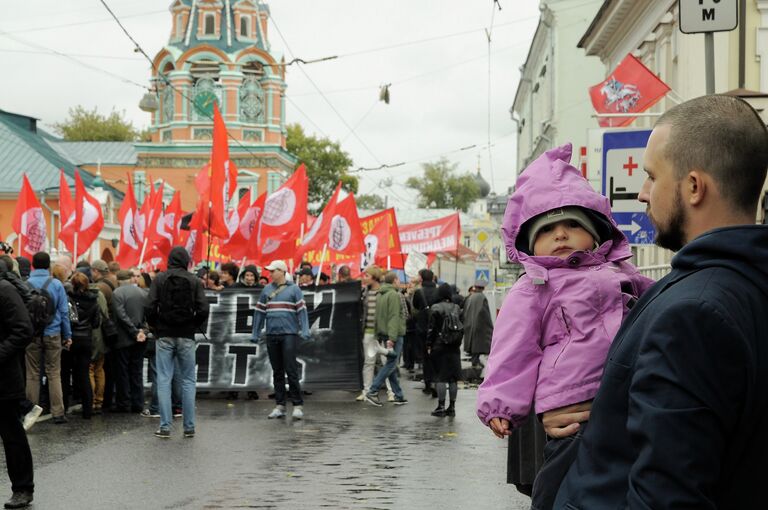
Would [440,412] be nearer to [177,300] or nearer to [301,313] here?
[301,313]

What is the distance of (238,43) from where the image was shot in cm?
7844

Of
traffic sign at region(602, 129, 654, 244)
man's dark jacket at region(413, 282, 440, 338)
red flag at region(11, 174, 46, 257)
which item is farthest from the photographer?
red flag at region(11, 174, 46, 257)

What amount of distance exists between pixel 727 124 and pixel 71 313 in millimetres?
13873

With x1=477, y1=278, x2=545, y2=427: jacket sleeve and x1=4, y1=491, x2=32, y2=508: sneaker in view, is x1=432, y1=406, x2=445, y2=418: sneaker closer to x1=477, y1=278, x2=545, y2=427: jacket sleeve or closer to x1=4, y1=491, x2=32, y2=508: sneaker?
x1=4, y1=491, x2=32, y2=508: sneaker

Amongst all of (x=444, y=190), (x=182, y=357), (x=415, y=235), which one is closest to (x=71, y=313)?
(x=182, y=357)

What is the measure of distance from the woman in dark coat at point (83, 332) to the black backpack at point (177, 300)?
219 centimetres

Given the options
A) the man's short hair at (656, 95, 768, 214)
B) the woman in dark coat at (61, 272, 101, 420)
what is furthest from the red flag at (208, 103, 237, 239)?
the man's short hair at (656, 95, 768, 214)

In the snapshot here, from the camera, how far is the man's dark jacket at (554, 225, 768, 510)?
2318 mm

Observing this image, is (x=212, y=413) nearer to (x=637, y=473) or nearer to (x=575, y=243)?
(x=575, y=243)

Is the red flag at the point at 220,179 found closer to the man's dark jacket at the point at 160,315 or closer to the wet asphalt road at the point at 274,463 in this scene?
the wet asphalt road at the point at 274,463

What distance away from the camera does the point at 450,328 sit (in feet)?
56.1

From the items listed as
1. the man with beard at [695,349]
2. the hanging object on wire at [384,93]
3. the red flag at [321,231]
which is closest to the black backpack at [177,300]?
the man with beard at [695,349]

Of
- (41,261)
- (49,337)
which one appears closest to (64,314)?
(49,337)

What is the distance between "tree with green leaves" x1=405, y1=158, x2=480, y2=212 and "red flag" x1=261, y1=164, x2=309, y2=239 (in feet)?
349
